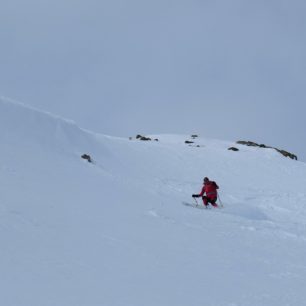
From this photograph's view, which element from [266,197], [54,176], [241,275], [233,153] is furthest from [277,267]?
[233,153]

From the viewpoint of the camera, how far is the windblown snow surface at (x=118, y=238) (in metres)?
6.06

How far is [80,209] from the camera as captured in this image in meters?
11.0

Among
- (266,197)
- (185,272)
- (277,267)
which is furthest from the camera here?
(266,197)

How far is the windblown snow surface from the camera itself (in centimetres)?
606

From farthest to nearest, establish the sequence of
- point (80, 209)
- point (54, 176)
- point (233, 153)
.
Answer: point (233, 153), point (54, 176), point (80, 209)

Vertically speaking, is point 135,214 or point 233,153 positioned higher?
point 233,153

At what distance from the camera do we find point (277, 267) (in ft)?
30.3

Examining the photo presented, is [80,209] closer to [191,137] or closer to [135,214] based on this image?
[135,214]

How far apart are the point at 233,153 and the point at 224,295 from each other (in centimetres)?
3054

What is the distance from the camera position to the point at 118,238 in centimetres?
894

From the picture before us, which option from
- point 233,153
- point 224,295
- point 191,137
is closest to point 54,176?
point 224,295

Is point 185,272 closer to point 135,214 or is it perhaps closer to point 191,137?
point 135,214

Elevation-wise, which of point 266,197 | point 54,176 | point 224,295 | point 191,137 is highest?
point 191,137

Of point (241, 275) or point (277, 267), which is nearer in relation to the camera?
point (241, 275)
